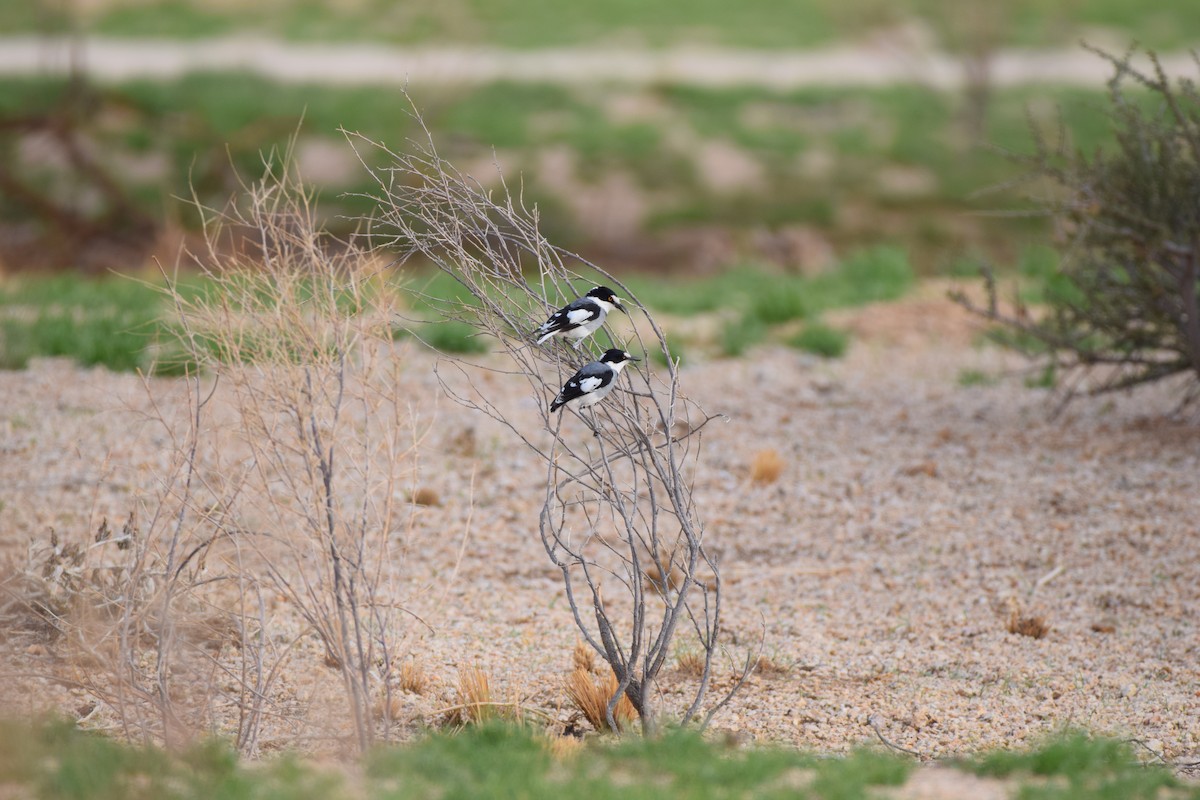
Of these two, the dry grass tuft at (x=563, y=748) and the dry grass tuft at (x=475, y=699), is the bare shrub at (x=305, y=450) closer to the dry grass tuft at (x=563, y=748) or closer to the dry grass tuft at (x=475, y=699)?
the dry grass tuft at (x=475, y=699)

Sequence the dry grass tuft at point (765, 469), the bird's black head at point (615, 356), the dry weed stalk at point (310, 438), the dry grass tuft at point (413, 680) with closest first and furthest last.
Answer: the dry weed stalk at point (310, 438) → the bird's black head at point (615, 356) → the dry grass tuft at point (413, 680) → the dry grass tuft at point (765, 469)

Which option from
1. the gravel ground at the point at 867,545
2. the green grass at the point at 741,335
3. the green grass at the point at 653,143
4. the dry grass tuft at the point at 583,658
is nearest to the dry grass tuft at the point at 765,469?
the gravel ground at the point at 867,545

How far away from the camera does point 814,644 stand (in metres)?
5.30

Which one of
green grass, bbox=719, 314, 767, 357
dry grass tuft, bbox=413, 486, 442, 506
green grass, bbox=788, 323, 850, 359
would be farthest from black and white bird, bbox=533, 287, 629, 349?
green grass, bbox=788, 323, 850, 359

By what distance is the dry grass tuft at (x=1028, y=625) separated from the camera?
17.5 feet

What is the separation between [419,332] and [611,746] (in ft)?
17.4

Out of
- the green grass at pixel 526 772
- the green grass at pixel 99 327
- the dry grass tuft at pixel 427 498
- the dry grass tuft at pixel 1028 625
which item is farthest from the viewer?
the green grass at pixel 99 327

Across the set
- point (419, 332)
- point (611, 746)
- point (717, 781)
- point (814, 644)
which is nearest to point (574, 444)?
point (419, 332)

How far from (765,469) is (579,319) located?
2.98 metres

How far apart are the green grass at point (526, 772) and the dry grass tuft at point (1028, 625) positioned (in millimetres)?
1456

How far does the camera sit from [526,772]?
11.6 ft

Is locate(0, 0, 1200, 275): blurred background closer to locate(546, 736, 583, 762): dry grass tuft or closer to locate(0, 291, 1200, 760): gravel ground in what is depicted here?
locate(0, 291, 1200, 760): gravel ground

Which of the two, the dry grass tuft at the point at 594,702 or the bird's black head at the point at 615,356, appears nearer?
the bird's black head at the point at 615,356

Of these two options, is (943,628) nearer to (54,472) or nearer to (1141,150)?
(1141,150)
